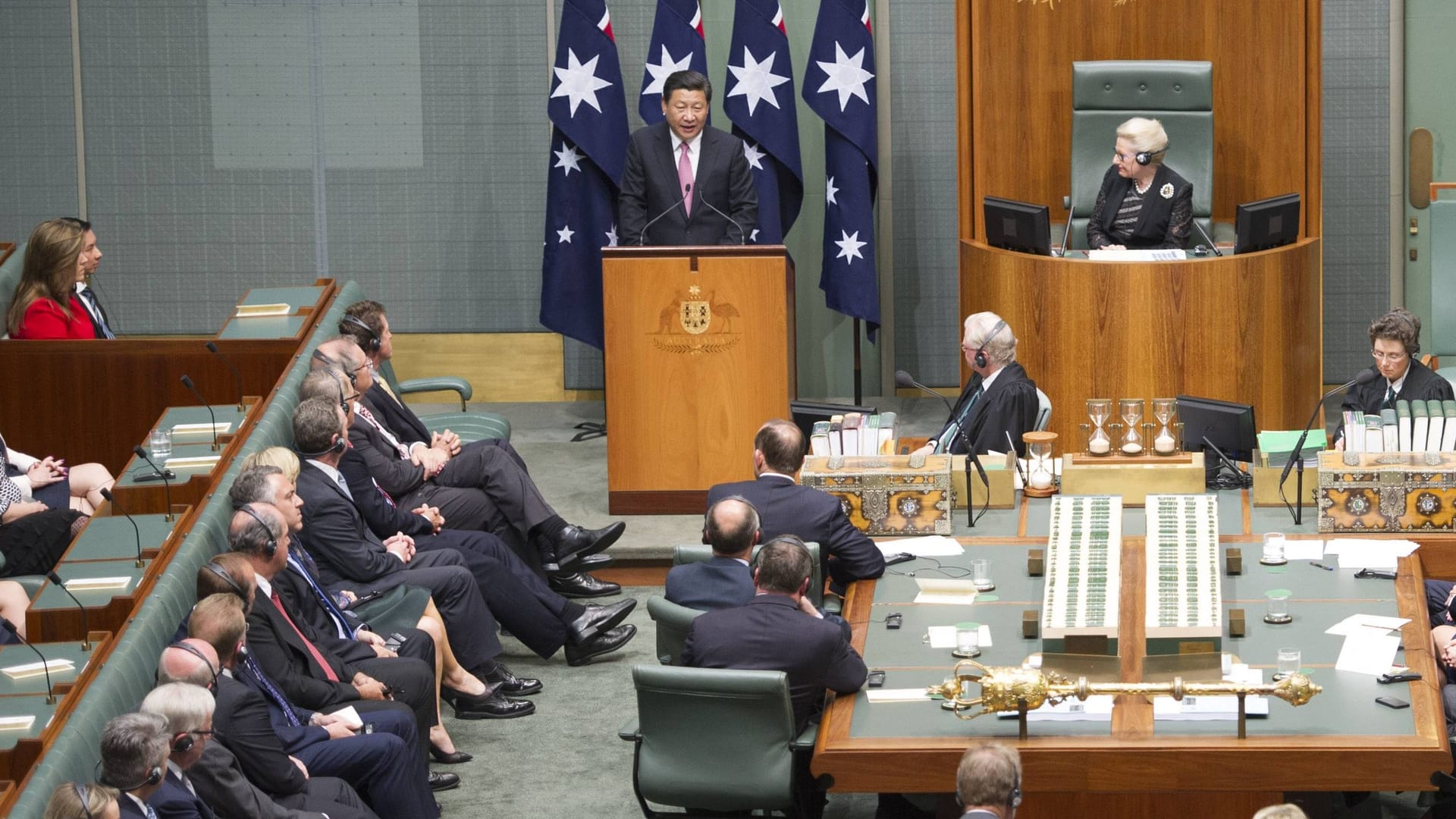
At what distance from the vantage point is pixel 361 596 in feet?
19.0

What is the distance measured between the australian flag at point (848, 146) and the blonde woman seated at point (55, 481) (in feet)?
12.4

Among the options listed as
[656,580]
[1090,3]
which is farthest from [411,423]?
[1090,3]

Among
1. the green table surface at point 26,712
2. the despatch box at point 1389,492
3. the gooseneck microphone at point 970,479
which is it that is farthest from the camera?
the gooseneck microphone at point 970,479

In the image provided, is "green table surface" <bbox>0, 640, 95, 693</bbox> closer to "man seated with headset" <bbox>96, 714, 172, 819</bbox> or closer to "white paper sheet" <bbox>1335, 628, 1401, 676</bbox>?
"man seated with headset" <bbox>96, 714, 172, 819</bbox>

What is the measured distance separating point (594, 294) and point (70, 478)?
319 centimetres

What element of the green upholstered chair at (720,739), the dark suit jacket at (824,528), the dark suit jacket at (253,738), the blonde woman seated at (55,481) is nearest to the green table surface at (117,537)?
the dark suit jacket at (253,738)

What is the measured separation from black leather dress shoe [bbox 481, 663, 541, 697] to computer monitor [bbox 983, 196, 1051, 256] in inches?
107

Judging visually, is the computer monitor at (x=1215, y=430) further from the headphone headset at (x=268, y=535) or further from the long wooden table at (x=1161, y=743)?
the headphone headset at (x=268, y=535)

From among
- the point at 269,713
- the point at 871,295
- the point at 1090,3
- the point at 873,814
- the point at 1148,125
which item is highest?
the point at 1090,3

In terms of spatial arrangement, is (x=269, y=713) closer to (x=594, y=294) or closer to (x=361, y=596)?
(x=361, y=596)

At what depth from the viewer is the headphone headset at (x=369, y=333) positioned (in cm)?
688

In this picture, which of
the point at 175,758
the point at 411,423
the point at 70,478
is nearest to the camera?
the point at 175,758

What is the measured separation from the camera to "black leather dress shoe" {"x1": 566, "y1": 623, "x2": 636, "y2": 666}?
21.4 feet

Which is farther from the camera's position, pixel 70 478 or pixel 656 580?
pixel 656 580
